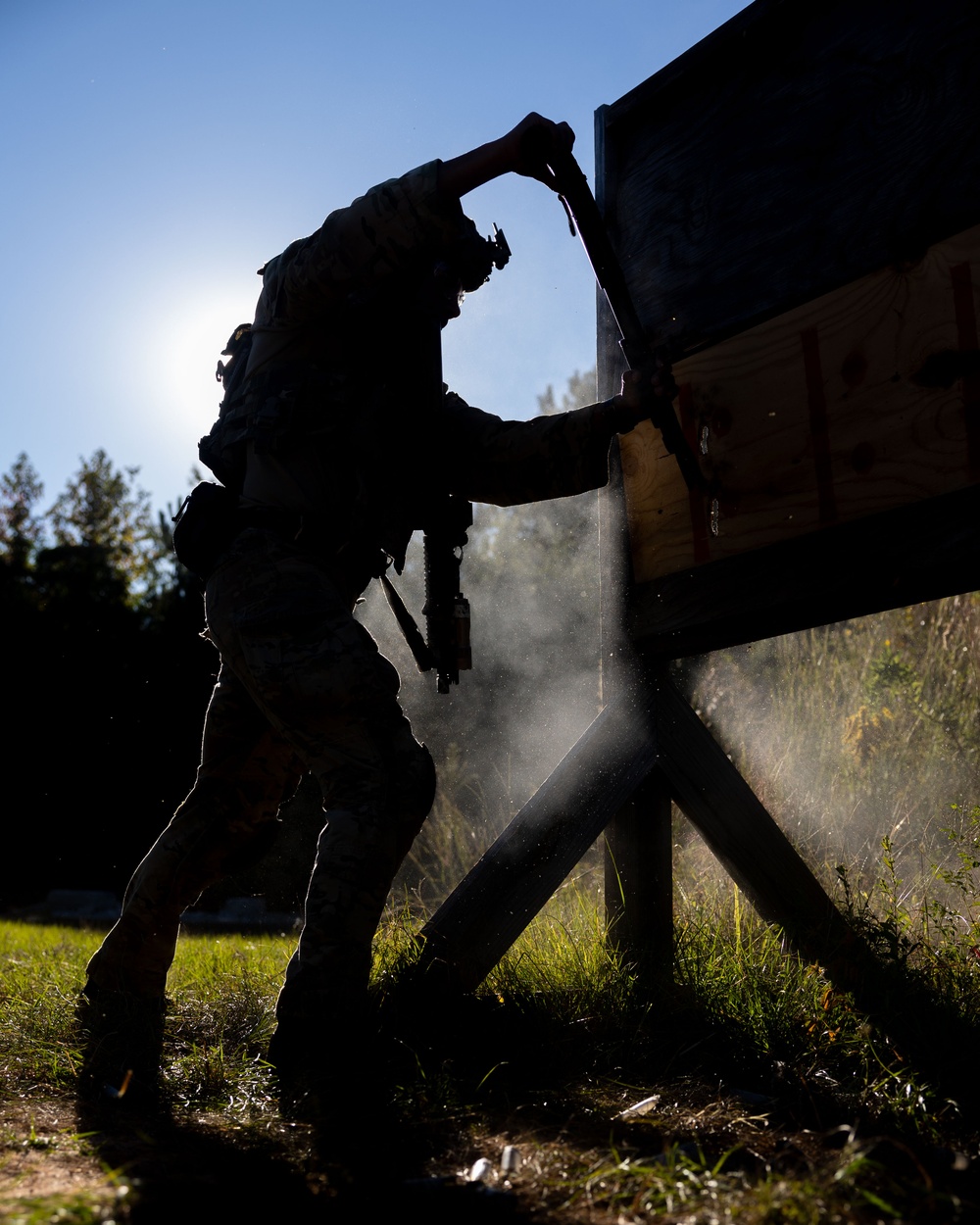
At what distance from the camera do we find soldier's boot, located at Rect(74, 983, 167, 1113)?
195 centimetres

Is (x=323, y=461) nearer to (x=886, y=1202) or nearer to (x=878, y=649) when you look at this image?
(x=886, y=1202)

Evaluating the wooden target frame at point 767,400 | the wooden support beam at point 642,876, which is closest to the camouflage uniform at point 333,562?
the wooden target frame at point 767,400

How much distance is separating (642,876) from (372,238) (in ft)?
5.73

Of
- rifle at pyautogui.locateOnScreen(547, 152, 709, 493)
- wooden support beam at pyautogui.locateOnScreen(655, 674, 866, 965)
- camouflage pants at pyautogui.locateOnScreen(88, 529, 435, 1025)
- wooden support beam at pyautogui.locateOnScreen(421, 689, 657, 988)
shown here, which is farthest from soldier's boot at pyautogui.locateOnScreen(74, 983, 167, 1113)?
rifle at pyautogui.locateOnScreen(547, 152, 709, 493)

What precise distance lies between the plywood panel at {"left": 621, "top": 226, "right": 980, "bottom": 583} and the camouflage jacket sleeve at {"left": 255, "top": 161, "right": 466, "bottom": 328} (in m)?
0.78

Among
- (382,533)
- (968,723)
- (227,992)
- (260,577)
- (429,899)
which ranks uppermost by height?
(968,723)

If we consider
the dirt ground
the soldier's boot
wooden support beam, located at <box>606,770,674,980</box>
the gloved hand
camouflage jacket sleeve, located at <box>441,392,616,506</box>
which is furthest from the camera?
wooden support beam, located at <box>606,770,674,980</box>

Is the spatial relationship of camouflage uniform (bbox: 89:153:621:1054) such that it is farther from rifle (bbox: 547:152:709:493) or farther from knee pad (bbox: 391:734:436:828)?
rifle (bbox: 547:152:709:493)

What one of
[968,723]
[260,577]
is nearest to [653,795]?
[260,577]

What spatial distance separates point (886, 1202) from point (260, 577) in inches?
65.5

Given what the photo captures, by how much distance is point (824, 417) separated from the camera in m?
2.26

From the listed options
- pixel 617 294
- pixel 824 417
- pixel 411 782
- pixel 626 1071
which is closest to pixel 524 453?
pixel 617 294

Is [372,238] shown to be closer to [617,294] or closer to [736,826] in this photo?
[617,294]

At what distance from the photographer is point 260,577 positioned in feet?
7.31
